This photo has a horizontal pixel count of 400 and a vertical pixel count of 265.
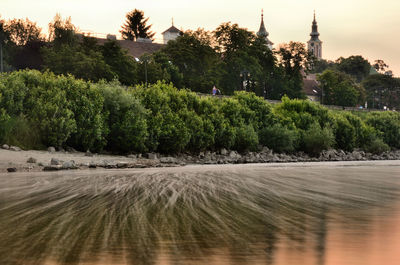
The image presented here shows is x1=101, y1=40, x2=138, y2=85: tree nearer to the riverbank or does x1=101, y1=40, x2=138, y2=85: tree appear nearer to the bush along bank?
the bush along bank

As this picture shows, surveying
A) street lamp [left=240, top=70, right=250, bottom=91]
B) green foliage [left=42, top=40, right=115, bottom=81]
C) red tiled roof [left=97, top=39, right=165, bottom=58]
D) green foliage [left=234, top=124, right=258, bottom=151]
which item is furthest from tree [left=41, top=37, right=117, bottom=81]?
red tiled roof [left=97, top=39, right=165, bottom=58]

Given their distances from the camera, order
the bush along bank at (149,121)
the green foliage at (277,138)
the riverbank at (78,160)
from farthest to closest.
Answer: the green foliage at (277,138) < the bush along bank at (149,121) < the riverbank at (78,160)

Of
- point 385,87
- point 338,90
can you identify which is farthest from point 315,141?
point 385,87

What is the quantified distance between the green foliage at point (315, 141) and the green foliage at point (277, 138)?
3.93 metres

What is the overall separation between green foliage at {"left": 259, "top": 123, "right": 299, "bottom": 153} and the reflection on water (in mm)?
46447

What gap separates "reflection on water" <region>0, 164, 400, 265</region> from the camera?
19.9ft

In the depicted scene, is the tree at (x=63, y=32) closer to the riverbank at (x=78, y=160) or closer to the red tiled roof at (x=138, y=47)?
the red tiled roof at (x=138, y=47)

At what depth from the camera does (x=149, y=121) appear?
46031mm

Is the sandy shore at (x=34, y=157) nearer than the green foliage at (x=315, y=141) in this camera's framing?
Yes

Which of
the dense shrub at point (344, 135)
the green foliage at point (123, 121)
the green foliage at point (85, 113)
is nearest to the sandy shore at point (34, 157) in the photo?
the green foliage at point (85, 113)

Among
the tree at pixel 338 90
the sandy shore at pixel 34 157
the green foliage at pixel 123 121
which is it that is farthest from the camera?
the tree at pixel 338 90

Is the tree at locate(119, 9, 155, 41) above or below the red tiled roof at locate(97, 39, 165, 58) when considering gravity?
above

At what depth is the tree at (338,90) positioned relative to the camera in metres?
152

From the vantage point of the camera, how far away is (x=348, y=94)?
15125cm
